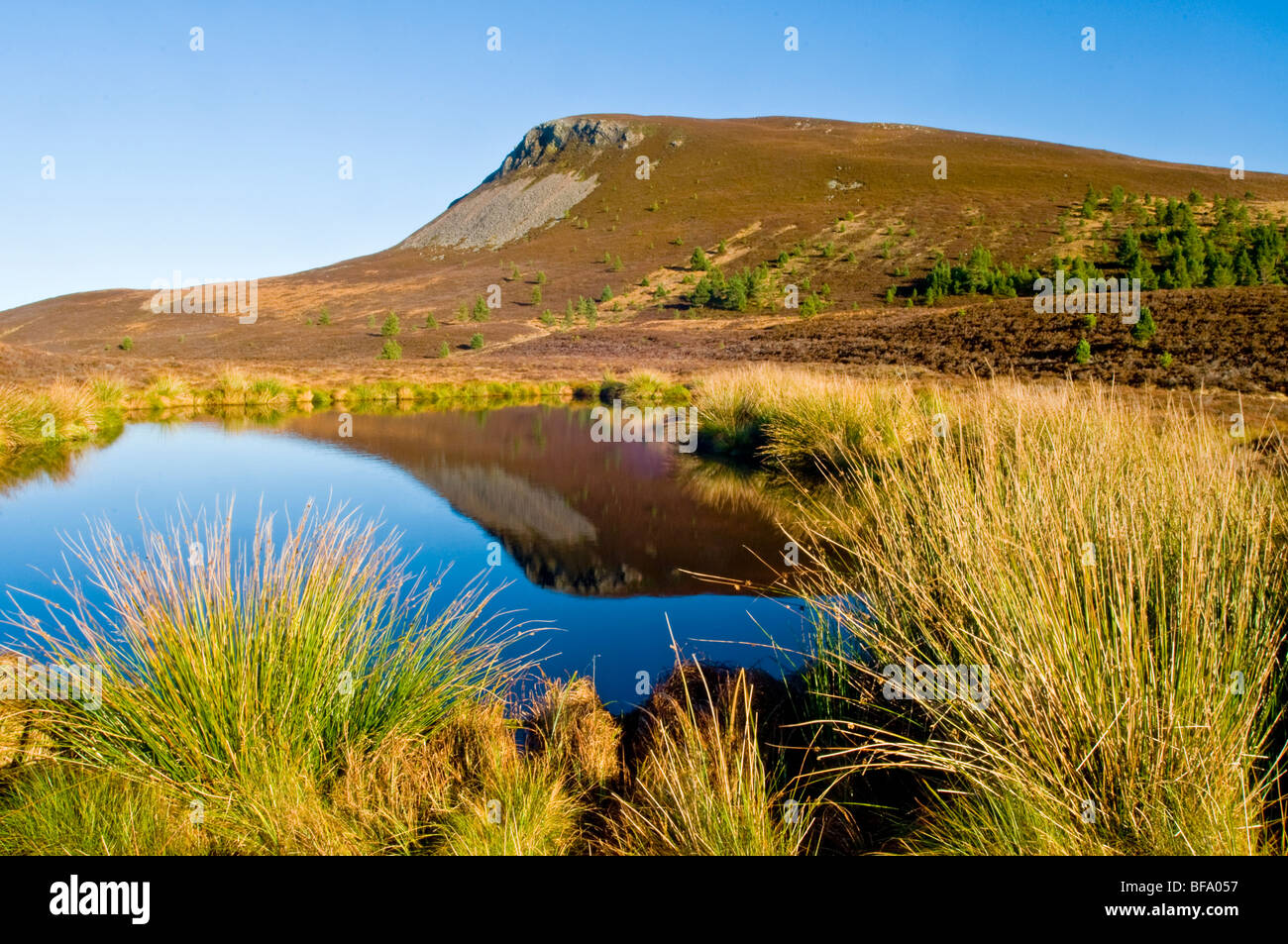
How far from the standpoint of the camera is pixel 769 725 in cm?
303

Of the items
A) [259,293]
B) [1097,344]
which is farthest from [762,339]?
[259,293]

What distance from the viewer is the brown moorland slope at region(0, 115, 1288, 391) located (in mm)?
18781

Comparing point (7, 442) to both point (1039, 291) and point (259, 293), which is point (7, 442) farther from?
point (259, 293)

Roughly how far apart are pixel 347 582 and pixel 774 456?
8149 mm

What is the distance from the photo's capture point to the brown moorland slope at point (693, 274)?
739 inches

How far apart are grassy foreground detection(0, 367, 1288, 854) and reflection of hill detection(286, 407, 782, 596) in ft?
8.88

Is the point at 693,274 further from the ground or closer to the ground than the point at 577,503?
further from the ground

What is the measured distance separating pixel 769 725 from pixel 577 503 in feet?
19.1
